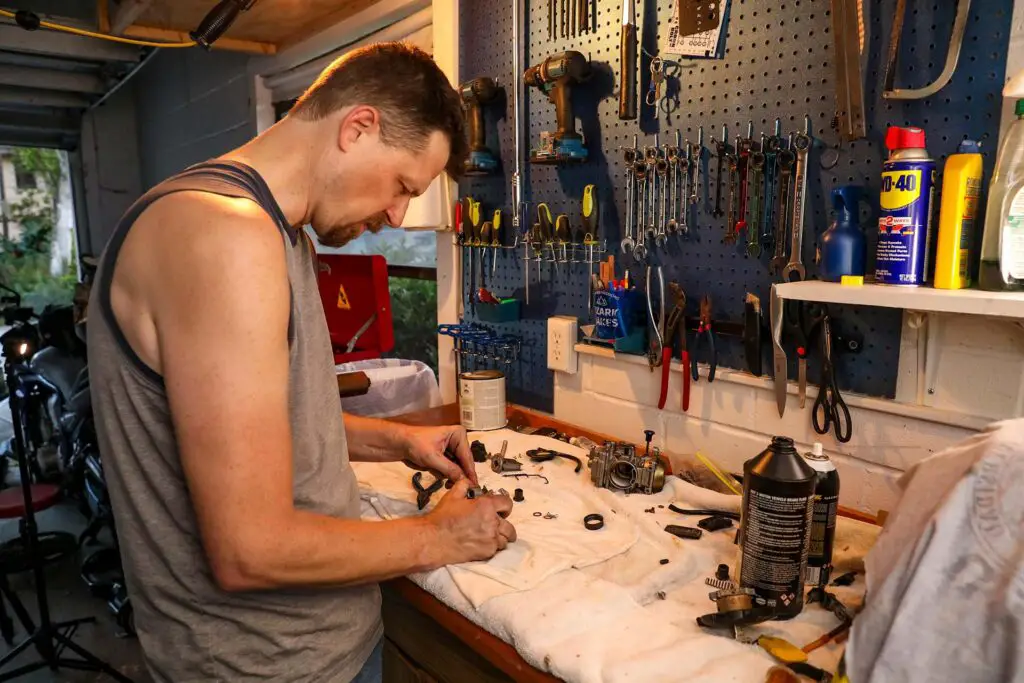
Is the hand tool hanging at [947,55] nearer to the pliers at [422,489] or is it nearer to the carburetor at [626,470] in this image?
the carburetor at [626,470]

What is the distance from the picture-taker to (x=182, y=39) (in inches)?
110

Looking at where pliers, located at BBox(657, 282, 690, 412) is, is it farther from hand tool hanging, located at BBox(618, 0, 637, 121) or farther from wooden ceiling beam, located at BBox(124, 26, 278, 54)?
wooden ceiling beam, located at BBox(124, 26, 278, 54)

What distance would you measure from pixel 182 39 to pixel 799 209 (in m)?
2.70

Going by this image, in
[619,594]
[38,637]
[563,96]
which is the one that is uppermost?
[563,96]

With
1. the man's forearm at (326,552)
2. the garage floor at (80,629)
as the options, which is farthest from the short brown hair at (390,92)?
the garage floor at (80,629)

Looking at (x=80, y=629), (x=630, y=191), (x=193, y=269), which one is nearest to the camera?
(x=193, y=269)

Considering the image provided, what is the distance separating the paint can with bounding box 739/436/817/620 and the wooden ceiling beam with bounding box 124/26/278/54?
2886 millimetres

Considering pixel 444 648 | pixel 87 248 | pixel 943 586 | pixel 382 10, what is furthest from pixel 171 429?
pixel 87 248

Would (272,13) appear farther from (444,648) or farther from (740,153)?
(444,648)

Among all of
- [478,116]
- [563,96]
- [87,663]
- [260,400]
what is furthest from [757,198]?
[87,663]

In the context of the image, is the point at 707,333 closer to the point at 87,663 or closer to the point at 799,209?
the point at 799,209

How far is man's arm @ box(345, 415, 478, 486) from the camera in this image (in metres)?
1.34

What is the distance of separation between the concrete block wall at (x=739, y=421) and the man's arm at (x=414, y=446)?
463mm

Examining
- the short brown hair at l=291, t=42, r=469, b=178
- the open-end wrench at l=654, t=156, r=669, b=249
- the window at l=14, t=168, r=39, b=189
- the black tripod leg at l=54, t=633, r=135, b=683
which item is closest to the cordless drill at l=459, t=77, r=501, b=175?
the open-end wrench at l=654, t=156, r=669, b=249
